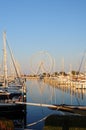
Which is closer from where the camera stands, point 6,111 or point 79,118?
point 79,118

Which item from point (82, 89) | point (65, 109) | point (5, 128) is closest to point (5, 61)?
point (65, 109)

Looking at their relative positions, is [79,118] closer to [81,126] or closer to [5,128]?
[81,126]

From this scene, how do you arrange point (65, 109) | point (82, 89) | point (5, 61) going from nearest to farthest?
point (65, 109) → point (5, 61) → point (82, 89)

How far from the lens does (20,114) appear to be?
99.3ft

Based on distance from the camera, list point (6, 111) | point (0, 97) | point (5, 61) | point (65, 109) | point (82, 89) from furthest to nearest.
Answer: point (82, 89) < point (5, 61) < point (0, 97) < point (6, 111) < point (65, 109)

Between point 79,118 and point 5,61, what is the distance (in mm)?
39236

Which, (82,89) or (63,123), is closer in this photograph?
(63,123)

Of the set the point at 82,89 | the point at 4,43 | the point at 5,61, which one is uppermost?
the point at 4,43

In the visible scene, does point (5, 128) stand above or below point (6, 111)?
above

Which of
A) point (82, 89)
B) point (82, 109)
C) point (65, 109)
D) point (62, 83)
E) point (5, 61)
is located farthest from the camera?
point (62, 83)

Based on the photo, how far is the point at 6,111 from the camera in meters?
29.3

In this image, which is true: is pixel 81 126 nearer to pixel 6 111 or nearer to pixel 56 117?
pixel 56 117

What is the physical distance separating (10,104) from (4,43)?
19187 millimetres

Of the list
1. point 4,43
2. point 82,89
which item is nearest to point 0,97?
point 4,43
